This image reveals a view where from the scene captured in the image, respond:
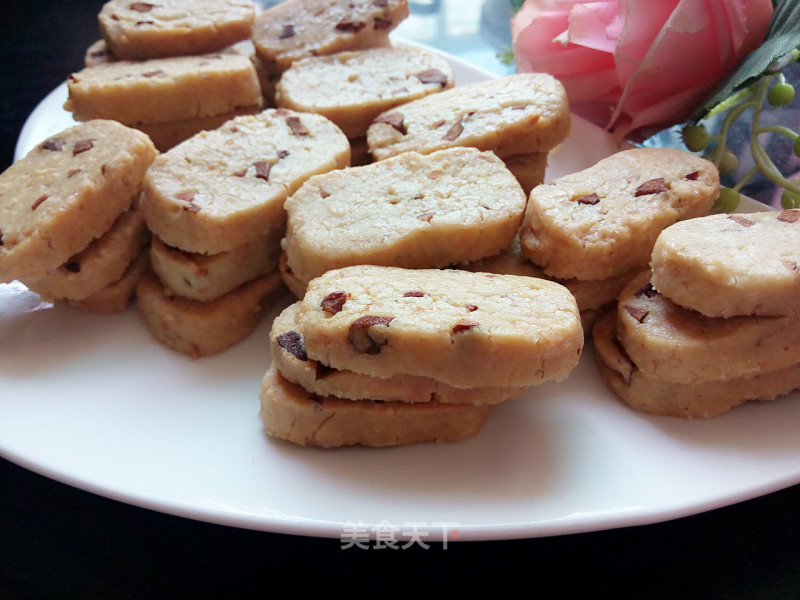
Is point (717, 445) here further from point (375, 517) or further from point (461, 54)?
point (461, 54)

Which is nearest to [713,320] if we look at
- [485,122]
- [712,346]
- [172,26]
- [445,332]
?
[712,346]

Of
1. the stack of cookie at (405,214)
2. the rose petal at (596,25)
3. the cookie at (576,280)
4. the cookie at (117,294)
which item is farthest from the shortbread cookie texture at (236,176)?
the rose petal at (596,25)

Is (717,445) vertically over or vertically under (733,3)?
under

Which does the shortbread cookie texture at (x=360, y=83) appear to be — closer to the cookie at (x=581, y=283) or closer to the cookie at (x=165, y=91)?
the cookie at (x=165, y=91)

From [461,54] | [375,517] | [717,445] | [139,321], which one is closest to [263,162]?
[139,321]

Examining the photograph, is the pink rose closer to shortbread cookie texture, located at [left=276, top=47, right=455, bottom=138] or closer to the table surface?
shortbread cookie texture, located at [left=276, top=47, right=455, bottom=138]

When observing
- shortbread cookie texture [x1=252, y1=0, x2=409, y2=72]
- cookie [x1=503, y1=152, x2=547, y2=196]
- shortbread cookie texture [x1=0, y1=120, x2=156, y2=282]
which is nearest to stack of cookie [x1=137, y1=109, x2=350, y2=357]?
shortbread cookie texture [x1=0, y1=120, x2=156, y2=282]
